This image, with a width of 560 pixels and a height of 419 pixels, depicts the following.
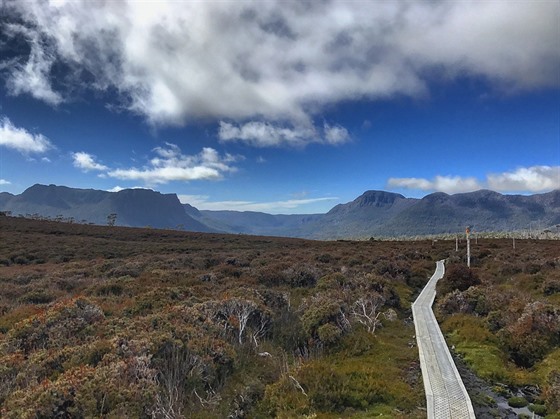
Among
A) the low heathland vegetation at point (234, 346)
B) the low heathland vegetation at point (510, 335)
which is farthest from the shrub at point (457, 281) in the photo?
the low heathland vegetation at point (234, 346)

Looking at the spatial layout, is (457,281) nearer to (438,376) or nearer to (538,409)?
(438,376)

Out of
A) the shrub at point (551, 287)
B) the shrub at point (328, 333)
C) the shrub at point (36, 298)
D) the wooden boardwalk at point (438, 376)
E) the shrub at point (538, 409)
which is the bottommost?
the shrub at point (538, 409)

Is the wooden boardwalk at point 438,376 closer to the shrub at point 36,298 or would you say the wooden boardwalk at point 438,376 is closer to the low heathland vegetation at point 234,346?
the low heathland vegetation at point 234,346

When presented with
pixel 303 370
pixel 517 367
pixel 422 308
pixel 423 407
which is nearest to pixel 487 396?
pixel 423 407

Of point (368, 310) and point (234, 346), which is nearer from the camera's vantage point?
point (234, 346)

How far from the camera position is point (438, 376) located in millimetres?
12156

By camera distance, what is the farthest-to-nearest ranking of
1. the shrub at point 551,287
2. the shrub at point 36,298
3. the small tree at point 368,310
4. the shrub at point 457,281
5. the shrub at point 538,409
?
the shrub at point 457,281, the shrub at point 551,287, the shrub at point 36,298, the small tree at point 368,310, the shrub at point 538,409

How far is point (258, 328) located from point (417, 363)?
6380 mm

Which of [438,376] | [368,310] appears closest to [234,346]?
[438,376]

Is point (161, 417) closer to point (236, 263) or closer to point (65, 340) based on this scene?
point (65, 340)

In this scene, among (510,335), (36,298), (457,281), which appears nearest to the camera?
(510,335)

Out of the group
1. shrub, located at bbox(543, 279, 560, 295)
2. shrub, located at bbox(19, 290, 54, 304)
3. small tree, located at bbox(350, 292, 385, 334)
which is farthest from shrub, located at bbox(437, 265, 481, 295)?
shrub, located at bbox(19, 290, 54, 304)

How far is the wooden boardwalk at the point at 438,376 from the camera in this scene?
983 centimetres

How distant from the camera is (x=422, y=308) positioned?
22484 millimetres
